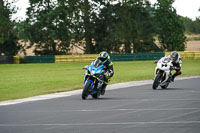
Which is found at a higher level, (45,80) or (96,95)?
(96,95)

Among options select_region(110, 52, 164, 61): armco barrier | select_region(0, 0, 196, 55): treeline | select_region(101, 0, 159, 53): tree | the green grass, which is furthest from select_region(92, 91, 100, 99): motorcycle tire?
select_region(101, 0, 159, 53): tree

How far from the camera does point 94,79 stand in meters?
17.5

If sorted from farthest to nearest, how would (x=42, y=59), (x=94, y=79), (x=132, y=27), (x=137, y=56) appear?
(x=132, y=27)
(x=137, y=56)
(x=42, y=59)
(x=94, y=79)

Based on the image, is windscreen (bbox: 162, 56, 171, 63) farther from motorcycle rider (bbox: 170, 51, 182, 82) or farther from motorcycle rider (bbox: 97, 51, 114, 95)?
motorcycle rider (bbox: 97, 51, 114, 95)

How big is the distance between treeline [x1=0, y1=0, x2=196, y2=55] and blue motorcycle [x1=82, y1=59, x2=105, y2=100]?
48.8m

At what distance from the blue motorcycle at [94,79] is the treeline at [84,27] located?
48.8 metres

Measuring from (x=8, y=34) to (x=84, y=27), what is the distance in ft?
32.8

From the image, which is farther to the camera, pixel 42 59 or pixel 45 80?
pixel 42 59

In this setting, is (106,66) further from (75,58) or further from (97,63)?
(75,58)

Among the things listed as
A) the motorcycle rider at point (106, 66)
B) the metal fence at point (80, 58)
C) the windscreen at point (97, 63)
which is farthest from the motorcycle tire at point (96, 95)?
the metal fence at point (80, 58)

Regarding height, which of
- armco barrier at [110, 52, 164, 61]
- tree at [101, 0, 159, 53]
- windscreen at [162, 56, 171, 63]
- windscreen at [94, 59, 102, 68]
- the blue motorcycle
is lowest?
armco barrier at [110, 52, 164, 61]

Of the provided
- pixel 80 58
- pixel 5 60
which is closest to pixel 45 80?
pixel 5 60

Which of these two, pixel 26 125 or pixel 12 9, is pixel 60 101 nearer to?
pixel 26 125

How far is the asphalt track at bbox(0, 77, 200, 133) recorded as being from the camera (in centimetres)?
1027
